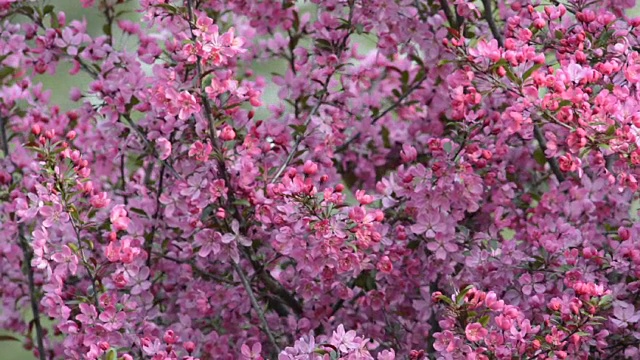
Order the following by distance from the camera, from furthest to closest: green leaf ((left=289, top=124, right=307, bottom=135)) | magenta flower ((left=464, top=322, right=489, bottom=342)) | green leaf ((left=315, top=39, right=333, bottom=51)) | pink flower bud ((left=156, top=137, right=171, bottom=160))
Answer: green leaf ((left=315, top=39, right=333, bottom=51)), green leaf ((left=289, top=124, right=307, bottom=135)), pink flower bud ((left=156, top=137, right=171, bottom=160)), magenta flower ((left=464, top=322, right=489, bottom=342))

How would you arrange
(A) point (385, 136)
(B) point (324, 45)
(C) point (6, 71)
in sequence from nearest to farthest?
(B) point (324, 45) → (C) point (6, 71) → (A) point (385, 136)

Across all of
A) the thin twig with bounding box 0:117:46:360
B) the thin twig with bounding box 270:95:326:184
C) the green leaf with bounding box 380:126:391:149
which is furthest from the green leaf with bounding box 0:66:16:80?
the green leaf with bounding box 380:126:391:149

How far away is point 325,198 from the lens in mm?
1477

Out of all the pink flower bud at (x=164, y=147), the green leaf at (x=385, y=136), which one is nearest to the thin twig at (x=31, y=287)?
the pink flower bud at (x=164, y=147)

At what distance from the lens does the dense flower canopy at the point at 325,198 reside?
1466mm

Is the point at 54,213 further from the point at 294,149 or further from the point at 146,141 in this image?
the point at 294,149

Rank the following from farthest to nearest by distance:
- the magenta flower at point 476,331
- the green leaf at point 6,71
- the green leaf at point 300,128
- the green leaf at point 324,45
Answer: the green leaf at point 6,71, the green leaf at point 324,45, the green leaf at point 300,128, the magenta flower at point 476,331

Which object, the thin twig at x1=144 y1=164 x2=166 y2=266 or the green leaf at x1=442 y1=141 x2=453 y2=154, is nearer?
the green leaf at x1=442 y1=141 x2=453 y2=154

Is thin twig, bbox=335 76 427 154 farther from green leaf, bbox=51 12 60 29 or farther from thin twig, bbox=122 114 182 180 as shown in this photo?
green leaf, bbox=51 12 60 29

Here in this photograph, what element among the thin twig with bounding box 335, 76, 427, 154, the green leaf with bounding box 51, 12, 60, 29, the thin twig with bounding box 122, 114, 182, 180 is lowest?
the thin twig with bounding box 335, 76, 427, 154

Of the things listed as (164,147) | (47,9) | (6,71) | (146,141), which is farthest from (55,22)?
(164,147)

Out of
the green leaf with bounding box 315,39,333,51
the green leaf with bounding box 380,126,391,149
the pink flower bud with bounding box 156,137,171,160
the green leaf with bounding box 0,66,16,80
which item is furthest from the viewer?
the green leaf with bounding box 380,126,391,149

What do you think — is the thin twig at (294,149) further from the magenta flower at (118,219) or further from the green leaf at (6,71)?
the green leaf at (6,71)

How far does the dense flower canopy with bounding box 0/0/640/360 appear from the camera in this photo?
1.47 m
